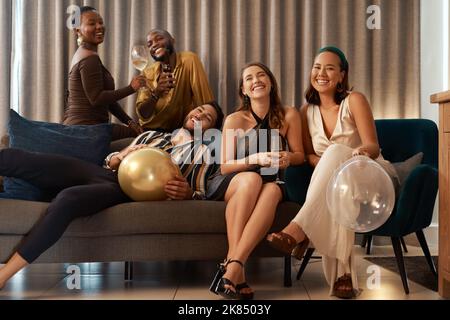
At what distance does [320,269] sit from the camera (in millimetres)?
3121

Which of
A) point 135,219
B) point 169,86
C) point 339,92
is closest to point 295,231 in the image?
point 135,219

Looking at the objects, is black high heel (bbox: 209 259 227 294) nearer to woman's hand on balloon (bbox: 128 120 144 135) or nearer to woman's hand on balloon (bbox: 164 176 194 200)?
woman's hand on balloon (bbox: 164 176 194 200)

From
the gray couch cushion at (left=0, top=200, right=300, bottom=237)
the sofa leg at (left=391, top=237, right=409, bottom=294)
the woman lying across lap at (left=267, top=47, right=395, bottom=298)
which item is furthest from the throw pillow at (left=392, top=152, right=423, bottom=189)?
the gray couch cushion at (left=0, top=200, right=300, bottom=237)

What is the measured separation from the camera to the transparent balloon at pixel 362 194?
2082 mm

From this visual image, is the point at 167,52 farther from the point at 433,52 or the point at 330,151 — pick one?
the point at 433,52

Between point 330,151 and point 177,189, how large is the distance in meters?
0.67

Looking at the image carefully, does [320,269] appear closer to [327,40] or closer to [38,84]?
[327,40]

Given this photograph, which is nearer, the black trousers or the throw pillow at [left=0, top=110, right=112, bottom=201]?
the black trousers

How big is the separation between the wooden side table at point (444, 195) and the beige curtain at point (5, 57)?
9.06 ft

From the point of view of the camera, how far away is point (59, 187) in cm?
267

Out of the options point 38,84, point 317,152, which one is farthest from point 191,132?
point 38,84

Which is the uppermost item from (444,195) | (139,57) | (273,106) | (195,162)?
(139,57)

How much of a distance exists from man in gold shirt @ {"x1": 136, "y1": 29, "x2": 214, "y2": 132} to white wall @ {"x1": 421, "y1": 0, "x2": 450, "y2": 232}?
156 cm

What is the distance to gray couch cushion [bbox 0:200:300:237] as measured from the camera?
2.45 metres
